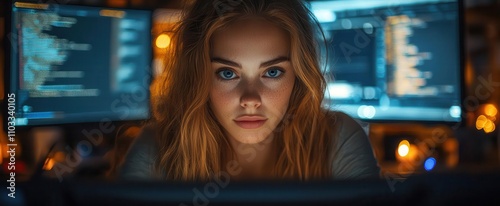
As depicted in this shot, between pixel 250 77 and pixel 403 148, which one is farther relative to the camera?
pixel 403 148

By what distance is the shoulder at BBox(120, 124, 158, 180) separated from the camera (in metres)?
1.26

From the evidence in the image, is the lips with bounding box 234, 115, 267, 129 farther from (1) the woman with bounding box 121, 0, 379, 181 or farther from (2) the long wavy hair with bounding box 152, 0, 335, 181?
(2) the long wavy hair with bounding box 152, 0, 335, 181

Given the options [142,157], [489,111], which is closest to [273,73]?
[142,157]

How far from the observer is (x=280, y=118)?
1.23 meters

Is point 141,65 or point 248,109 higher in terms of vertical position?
point 141,65

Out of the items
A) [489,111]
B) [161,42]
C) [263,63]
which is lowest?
[489,111]

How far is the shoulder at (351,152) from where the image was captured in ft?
3.99

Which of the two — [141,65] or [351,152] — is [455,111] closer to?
[351,152]

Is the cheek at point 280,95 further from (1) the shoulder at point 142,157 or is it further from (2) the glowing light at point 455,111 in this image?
(2) the glowing light at point 455,111

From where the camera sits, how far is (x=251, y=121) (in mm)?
1162

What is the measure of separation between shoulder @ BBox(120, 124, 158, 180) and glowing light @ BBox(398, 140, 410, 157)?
115 centimetres

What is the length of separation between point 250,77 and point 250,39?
2.9 inches

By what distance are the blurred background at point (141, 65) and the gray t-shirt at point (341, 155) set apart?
7.8 inches

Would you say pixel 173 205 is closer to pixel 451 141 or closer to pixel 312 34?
pixel 312 34
